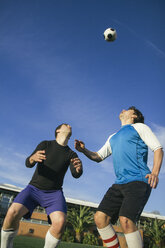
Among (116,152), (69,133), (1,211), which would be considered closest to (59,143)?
(69,133)

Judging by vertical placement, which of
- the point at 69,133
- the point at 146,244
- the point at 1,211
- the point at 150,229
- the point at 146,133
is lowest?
the point at 146,244

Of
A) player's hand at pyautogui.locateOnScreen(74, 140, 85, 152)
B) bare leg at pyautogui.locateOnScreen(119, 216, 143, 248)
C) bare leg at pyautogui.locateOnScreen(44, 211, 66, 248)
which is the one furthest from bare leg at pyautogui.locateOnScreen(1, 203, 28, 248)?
bare leg at pyautogui.locateOnScreen(119, 216, 143, 248)

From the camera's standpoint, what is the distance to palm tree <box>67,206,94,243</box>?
28.7 meters

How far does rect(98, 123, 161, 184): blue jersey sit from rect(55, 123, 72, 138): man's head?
1113 millimetres

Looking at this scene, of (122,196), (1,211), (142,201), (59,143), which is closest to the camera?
(142,201)

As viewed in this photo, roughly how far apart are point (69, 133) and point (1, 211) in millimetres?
29550

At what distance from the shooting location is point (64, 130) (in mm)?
4590

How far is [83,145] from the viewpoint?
167 inches

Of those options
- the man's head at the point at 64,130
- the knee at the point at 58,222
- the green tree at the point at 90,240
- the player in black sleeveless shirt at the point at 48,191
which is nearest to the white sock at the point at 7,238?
the player in black sleeveless shirt at the point at 48,191

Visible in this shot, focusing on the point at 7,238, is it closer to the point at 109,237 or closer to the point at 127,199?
the point at 109,237

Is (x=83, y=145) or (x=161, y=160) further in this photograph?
(x=83, y=145)

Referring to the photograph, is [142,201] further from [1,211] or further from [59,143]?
[1,211]

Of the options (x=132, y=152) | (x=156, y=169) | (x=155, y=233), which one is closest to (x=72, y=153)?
(x=132, y=152)

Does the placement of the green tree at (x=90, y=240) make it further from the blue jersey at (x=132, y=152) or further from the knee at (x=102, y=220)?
the blue jersey at (x=132, y=152)
